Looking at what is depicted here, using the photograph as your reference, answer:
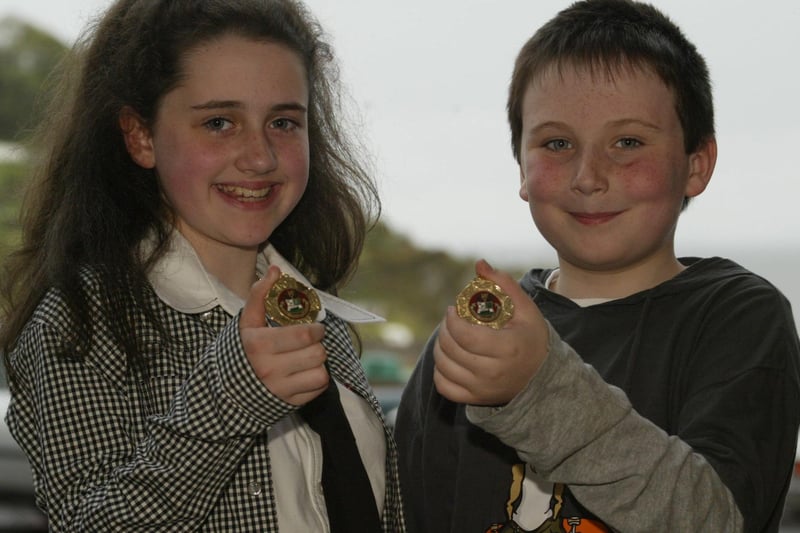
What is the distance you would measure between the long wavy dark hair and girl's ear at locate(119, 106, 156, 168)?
0.05ft

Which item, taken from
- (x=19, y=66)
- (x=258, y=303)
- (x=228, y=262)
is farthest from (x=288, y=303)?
(x=19, y=66)

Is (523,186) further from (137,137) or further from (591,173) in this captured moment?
(137,137)

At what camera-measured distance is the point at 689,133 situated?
5.69ft

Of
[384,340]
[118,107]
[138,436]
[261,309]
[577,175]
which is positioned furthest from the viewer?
[384,340]

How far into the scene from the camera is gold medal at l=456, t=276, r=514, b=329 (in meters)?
1.28

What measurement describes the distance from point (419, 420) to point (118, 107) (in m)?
0.73

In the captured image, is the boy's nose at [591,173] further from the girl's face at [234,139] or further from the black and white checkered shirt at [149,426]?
the black and white checkered shirt at [149,426]

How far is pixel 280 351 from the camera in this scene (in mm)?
1332

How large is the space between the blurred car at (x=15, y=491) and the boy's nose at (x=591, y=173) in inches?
113

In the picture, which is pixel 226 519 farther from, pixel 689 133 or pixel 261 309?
pixel 689 133

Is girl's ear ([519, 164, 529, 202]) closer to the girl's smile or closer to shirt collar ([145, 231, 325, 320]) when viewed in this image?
the girl's smile

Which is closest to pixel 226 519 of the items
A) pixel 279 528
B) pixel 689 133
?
pixel 279 528

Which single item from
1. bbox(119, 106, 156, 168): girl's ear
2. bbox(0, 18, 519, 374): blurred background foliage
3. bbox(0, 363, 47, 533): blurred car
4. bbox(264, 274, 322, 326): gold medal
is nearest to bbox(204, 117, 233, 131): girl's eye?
bbox(119, 106, 156, 168): girl's ear

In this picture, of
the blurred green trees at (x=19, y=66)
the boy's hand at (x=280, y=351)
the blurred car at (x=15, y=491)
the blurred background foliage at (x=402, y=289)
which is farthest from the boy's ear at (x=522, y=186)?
the blurred green trees at (x=19, y=66)
